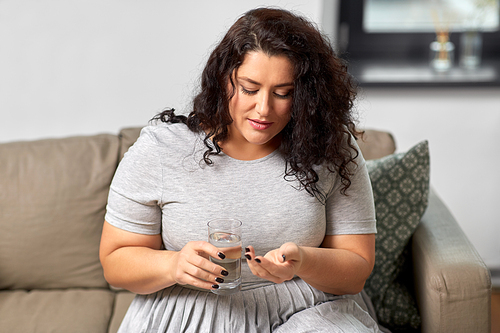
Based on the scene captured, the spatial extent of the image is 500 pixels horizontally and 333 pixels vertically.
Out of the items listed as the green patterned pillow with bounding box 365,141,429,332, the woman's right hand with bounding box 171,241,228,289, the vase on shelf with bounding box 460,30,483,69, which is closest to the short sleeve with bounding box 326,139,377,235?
the green patterned pillow with bounding box 365,141,429,332

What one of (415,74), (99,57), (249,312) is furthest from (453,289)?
(99,57)

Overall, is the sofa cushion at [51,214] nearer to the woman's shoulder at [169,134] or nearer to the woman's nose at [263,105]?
the woman's shoulder at [169,134]

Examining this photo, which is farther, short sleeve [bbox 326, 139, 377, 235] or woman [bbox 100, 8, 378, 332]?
short sleeve [bbox 326, 139, 377, 235]

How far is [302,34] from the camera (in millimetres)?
1162

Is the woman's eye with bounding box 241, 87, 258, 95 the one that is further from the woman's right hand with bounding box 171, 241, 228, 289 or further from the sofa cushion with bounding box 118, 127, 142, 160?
the sofa cushion with bounding box 118, 127, 142, 160

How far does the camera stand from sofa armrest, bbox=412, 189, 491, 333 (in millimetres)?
1328

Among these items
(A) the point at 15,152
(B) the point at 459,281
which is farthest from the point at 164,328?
A: (A) the point at 15,152

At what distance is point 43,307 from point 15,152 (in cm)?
56

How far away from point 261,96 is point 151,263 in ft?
1.59

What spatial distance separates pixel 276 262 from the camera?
41.6 inches

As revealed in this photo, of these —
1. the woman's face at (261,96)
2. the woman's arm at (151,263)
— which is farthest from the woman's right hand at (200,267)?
the woman's face at (261,96)

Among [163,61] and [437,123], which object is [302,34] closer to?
[163,61]

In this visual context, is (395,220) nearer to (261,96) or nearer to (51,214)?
(261,96)

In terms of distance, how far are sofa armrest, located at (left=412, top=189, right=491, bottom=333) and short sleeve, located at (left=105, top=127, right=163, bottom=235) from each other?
0.80m
